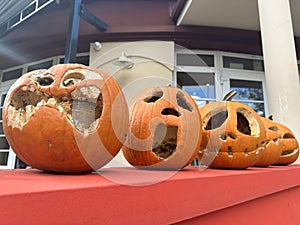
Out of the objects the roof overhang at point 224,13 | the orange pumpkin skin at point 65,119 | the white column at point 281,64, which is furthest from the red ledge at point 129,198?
the roof overhang at point 224,13

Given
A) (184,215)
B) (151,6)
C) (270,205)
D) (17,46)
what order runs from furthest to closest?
(17,46) < (151,6) < (270,205) < (184,215)

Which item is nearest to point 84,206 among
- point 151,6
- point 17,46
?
point 151,6

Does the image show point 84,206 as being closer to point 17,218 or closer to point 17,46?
point 17,218

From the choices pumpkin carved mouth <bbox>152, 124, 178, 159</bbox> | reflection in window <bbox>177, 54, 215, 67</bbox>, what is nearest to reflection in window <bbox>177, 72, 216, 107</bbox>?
reflection in window <bbox>177, 54, 215, 67</bbox>

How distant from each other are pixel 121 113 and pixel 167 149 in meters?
0.18

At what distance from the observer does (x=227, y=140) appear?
653 mm

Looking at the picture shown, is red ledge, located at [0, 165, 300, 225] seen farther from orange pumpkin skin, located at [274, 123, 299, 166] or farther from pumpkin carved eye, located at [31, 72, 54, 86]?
orange pumpkin skin, located at [274, 123, 299, 166]

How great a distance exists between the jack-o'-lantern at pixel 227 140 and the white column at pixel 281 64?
70 cm

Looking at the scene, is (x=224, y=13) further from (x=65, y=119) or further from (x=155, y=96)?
(x=65, y=119)

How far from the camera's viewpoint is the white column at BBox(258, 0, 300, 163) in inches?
49.9

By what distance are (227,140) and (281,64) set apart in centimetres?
95

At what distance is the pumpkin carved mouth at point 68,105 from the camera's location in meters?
0.35

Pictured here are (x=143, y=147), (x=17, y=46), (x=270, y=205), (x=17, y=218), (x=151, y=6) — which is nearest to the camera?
(x=17, y=218)

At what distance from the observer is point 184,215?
323 mm
